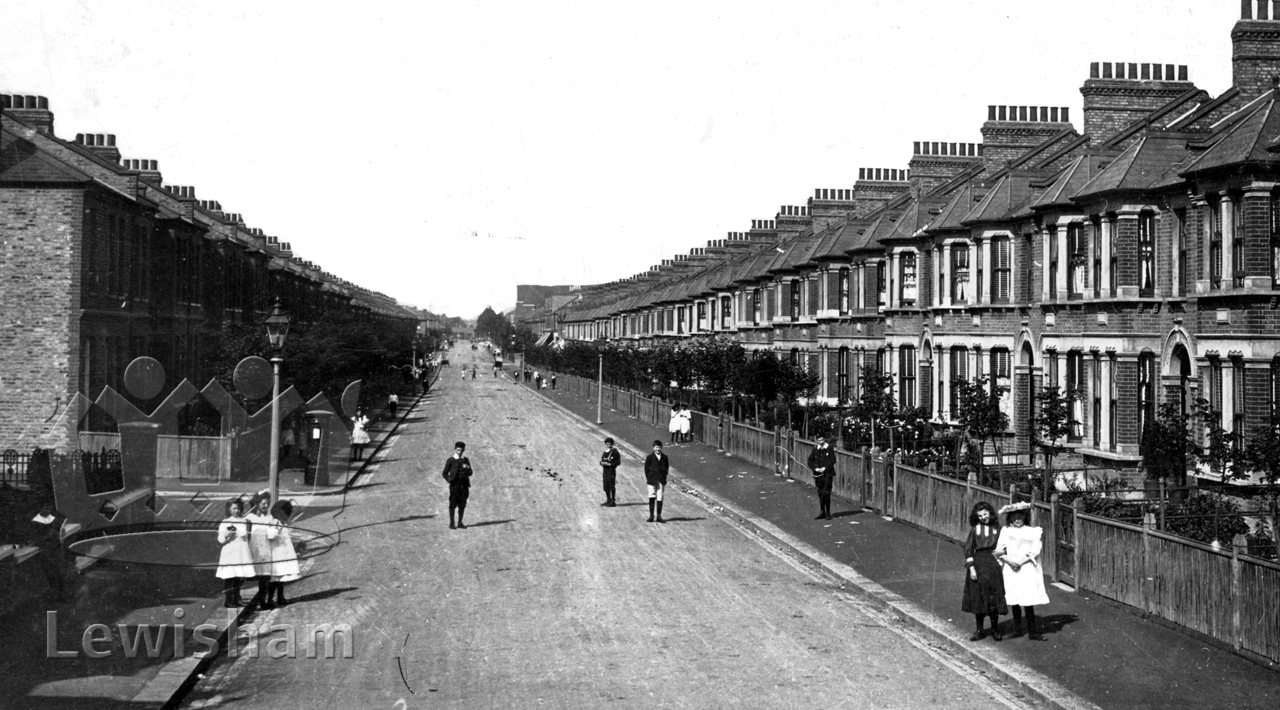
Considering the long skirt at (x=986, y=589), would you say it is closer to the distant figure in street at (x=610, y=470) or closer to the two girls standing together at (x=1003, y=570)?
the two girls standing together at (x=1003, y=570)

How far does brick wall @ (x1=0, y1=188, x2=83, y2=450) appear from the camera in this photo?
26562mm

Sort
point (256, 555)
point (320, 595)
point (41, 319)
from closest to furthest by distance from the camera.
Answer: point (256, 555) < point (320, 595) < point (41, 319)

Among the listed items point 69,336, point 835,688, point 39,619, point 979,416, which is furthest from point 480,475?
point 835,688

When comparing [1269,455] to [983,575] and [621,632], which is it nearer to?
[983,575]

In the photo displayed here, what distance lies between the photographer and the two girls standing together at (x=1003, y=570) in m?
11.8

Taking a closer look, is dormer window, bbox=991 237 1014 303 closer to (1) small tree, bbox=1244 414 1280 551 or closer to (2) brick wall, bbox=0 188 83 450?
(1) small tree, bbox=1244 414 1280 551

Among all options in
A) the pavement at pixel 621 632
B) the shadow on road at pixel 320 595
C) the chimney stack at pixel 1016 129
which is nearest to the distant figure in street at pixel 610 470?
the pavement at pixel 621 632

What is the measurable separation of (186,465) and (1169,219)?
2410 cm

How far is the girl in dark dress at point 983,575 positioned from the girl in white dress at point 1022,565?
0.10 meters

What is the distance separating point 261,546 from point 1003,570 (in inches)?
358

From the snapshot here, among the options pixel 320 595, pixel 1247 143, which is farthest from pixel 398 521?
pixel 1247 143

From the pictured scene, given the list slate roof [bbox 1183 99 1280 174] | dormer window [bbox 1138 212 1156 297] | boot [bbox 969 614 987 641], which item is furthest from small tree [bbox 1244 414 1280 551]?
dormer window [bbox 1138 212 1156 297]

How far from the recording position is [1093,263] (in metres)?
24.5

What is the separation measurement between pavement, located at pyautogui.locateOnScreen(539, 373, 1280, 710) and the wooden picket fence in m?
0.21
